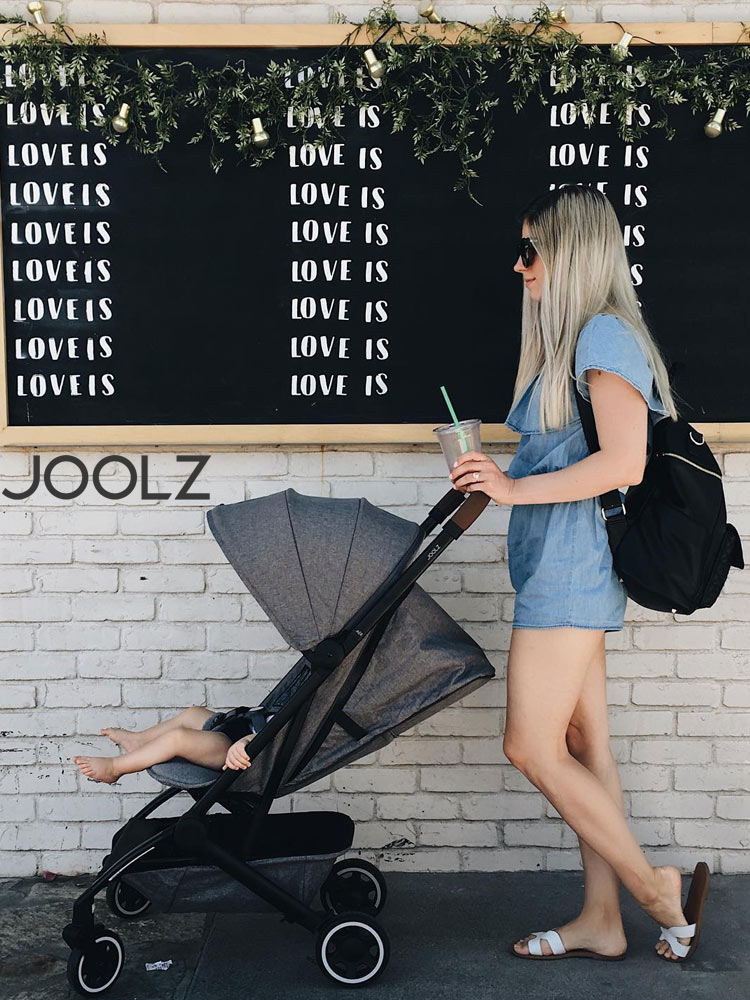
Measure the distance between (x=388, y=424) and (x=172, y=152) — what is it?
99 cm

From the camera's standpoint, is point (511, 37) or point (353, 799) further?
point (353, 799)

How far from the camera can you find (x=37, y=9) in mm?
3025

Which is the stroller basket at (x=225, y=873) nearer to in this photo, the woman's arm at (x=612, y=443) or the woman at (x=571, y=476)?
the woman at (x=571, y=476)

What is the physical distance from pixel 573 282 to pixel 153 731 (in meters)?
1.56

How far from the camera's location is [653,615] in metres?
3.26

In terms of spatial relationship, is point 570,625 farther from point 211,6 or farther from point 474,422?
point 211,6

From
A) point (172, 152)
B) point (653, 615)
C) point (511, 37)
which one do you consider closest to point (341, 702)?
point (653, 615)

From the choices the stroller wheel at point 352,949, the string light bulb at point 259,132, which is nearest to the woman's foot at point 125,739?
the stroller wheel at point 352,949

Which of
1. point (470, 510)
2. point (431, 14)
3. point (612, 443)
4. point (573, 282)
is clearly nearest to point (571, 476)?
point (612, 443)

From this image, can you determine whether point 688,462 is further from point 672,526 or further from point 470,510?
point 470,510

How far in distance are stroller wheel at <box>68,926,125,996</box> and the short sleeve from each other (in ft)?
5.66

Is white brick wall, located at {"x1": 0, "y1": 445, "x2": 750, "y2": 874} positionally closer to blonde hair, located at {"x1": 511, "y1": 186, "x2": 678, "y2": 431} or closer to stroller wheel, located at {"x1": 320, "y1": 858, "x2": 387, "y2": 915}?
stroller wheel, located at {"x1": 320, "y1": 858, "x2": 387, "y2": 915}

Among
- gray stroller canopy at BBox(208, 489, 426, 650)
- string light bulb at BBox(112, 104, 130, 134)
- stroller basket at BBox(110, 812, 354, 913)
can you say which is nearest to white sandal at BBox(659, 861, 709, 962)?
stroller basket at BBox(110, 812, 354, 913)

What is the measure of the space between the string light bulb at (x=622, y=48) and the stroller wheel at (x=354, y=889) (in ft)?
7.63
